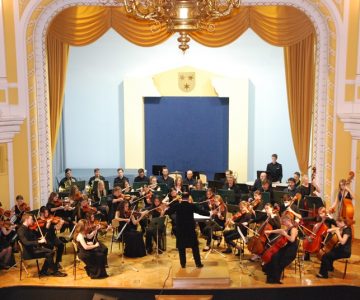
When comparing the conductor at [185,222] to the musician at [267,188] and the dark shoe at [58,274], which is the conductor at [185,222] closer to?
the dark shoe at [58,274]

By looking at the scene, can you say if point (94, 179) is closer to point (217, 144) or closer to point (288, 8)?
point (217, 144)

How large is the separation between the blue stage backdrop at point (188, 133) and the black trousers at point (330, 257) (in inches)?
252

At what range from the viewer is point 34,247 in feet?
28.2

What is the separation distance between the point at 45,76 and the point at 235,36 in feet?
13.2

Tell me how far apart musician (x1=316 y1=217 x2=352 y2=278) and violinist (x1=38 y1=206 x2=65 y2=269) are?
425 cm

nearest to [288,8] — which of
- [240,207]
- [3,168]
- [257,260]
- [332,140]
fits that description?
[332,140]

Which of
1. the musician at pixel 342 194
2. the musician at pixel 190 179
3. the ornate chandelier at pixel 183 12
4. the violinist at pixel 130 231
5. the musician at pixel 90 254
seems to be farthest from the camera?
the musician at pixel 190 179

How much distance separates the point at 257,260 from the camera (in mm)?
9375

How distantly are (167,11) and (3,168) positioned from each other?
5689mm

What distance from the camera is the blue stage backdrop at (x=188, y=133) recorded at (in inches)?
575

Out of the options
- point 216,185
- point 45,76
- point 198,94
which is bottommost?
point 216,185

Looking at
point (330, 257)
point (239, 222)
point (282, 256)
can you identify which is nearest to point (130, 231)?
point (239, 222)

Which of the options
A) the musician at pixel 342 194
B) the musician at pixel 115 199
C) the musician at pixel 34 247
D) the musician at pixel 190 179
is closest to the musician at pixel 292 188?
the musician at pixel 342 194

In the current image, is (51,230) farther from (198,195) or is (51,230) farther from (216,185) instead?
(216,185)
